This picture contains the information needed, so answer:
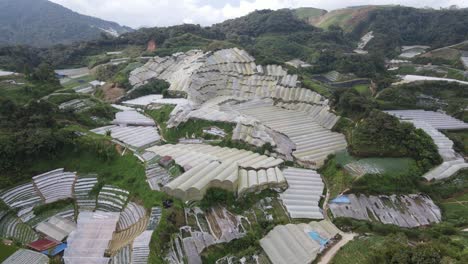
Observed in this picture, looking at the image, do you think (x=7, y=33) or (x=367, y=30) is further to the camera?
(x=7, y=33)

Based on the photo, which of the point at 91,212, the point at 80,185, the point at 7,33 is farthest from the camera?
the point at 7,33

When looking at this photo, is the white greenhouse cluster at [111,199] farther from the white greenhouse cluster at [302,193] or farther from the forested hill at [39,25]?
the forested hill at [39,25]

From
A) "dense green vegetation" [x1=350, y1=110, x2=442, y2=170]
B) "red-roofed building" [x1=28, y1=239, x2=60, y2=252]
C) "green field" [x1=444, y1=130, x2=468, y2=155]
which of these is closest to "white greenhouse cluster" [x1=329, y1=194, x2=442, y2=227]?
"dense green vegetation" [x1=350, y1=110, x2=442, y2=170]

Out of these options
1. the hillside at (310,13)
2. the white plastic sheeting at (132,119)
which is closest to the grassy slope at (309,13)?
the hillside at (310,13)

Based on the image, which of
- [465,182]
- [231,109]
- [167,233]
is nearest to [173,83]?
[231,109]

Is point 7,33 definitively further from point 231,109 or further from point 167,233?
point 167,233

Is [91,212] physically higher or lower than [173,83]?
lower

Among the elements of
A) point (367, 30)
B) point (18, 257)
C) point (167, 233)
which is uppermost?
point (367, 30)
